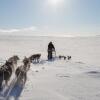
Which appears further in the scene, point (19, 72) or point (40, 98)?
point (19, 72)

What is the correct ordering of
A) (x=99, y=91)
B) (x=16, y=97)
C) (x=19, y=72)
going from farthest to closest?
(x=19, y=72) < (x=99, y=91) < (x=16, y=97)

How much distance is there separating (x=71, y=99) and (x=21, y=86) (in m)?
2.15

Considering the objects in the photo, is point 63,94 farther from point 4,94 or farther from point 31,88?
point 4,94

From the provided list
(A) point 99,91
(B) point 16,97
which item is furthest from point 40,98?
(A) point 99,91

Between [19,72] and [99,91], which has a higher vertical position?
[19,72]

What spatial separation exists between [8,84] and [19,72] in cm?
77

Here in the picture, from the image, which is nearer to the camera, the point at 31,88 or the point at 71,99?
the point at 71,99

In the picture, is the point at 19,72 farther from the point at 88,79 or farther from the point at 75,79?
the point at 88,79

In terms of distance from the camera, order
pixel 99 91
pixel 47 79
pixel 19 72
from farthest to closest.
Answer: pixel 47 79 < pixel 19 72 < pixel 99 91

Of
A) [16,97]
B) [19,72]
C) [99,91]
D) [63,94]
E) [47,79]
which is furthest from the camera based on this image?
[47,79]

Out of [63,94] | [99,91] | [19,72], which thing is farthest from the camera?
[19,72]

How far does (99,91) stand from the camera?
8.27m

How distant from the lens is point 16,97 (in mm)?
7082

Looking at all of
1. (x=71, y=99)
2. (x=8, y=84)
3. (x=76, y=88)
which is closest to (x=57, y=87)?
(x=76, y=88)
